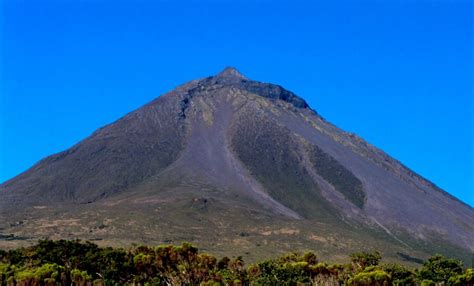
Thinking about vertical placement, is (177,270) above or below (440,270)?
above

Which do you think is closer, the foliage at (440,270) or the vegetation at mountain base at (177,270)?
the vegetation at mountain base at (177,270)

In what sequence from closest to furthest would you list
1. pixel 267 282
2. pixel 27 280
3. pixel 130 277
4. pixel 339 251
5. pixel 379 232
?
pixel 27 280 < pixel 267 282 < pixel 130 277 < pixel 339 251 < pixel 379 232

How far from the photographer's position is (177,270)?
59594 millimetres

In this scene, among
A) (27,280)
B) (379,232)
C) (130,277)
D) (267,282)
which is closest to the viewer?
(27,280)

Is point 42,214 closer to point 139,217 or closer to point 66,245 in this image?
point 139,217

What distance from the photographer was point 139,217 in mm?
162750

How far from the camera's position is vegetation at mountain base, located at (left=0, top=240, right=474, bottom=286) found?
54.1 metres

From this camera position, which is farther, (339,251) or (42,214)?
(42,214)

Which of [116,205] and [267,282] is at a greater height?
[116,205]

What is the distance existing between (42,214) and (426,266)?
121 metres

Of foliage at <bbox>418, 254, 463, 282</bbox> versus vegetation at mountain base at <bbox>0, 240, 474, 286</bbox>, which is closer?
vegetation at mountain base at <bbox>0, 240, 474, 286</bbox>

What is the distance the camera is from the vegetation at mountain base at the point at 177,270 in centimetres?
5406

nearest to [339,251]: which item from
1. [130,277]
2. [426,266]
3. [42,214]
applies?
[42,214]

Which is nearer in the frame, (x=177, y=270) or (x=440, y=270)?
(x=177, y=270)
